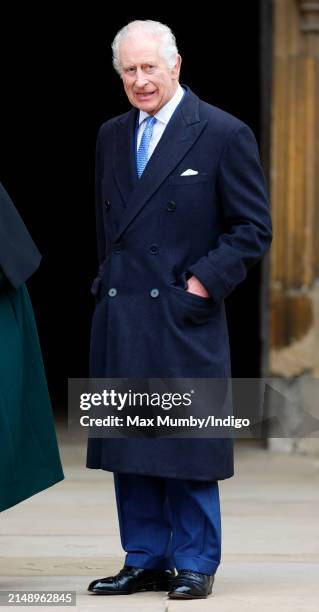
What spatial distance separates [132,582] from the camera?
4555 millimetres

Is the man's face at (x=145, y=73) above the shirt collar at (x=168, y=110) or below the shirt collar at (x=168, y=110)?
above

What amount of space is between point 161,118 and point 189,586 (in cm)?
139

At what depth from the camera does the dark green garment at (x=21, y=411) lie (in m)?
4.52

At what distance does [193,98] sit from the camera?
4.61m

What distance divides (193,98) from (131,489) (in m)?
1.19

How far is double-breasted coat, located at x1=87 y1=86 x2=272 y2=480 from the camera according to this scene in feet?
14.6

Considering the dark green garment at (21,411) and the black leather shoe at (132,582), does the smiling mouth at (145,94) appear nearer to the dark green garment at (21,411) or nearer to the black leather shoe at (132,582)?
the dark green garment at (21,411)

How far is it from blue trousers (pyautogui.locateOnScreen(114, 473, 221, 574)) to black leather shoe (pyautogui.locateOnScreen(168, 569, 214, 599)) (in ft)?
0.07

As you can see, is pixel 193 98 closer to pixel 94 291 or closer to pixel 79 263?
pixel 94 291

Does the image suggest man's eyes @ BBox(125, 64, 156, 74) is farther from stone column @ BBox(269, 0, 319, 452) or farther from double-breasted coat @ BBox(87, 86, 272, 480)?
stone column @ BBox(269, 0, 319, 452)

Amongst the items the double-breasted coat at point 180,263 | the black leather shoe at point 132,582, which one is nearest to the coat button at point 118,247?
the double-breasted coat at point 180,263

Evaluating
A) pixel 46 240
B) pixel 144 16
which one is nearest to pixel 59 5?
pixel 144 16

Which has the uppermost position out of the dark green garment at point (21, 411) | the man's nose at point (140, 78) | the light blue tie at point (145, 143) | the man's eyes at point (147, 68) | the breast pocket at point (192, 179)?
the man's eyes at point (147, 68)

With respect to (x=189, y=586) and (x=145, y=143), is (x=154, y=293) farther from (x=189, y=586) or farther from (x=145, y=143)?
(x=189, y=586)
